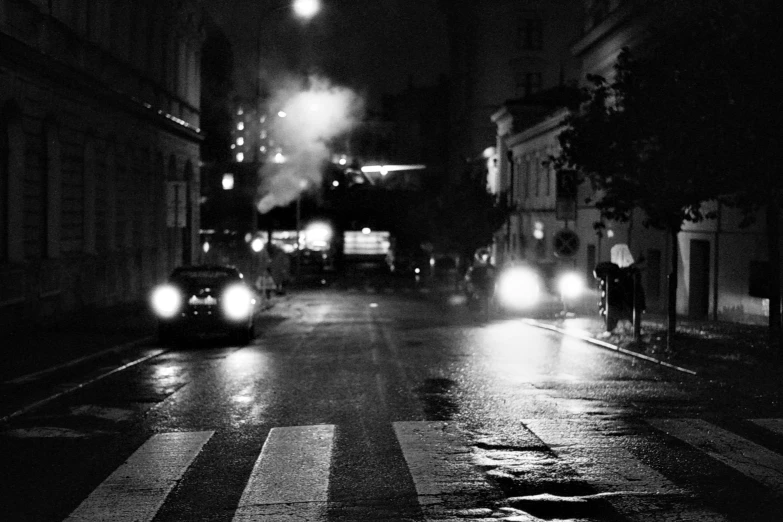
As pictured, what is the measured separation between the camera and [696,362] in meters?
18.0

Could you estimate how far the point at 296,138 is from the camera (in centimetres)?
10231

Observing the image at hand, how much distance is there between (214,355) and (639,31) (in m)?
23.7

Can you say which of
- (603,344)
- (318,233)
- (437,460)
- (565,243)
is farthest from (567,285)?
(318,233)

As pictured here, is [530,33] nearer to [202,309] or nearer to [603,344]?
[603,344]

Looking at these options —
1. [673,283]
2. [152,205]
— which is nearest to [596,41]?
[152,205]

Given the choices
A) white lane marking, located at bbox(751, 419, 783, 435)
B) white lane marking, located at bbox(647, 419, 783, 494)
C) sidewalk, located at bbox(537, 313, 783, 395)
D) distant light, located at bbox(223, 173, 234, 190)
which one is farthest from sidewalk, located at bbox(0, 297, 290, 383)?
distant light, located at bbox(223, 173, 234, 190)

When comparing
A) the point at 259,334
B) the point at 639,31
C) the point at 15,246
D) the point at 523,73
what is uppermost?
the point at 523,73

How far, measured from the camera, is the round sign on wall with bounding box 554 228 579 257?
27.6 m

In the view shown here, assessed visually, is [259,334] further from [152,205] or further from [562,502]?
[562,502]

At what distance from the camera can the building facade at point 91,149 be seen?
2328 centimetres

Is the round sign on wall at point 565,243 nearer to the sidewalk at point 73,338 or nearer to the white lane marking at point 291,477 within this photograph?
the sidewalk at point 73,338

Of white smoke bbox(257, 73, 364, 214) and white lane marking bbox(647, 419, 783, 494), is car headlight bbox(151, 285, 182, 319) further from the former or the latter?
white smoke bbox(257, 73, 364, 214)

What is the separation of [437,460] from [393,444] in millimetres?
856

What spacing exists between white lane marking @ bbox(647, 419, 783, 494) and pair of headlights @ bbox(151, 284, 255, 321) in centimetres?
1219
